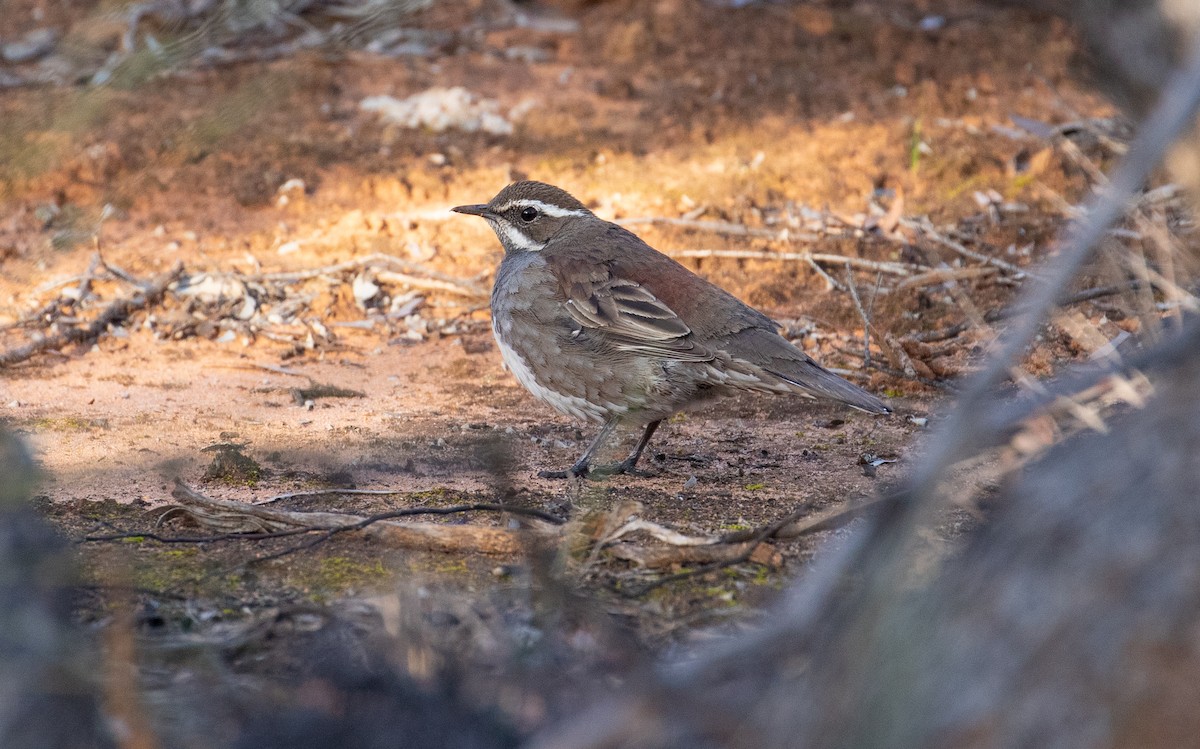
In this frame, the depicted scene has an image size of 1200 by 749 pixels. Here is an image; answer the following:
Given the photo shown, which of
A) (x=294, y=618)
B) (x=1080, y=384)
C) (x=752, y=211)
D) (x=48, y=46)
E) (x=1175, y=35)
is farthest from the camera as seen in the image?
(x=48, y=46)

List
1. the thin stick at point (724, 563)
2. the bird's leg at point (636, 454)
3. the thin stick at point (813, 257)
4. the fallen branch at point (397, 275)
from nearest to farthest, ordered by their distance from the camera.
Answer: the thin stick at point (724, 563) < the bird's leg at point (636, 454) < the thin stick at point (813, 257) < the fallen branch at point (397, 275)

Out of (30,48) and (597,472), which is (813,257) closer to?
(597,472)

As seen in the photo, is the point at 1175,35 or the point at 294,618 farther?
the point at 1175,35

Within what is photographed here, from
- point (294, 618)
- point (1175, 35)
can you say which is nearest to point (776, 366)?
point (1175, 35)

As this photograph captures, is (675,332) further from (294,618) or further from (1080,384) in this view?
(1080,384)

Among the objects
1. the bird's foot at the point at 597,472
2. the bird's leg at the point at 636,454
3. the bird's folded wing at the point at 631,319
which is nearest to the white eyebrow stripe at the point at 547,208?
the bird's folded wing at the point at 631,319

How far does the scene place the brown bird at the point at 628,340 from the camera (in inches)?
260

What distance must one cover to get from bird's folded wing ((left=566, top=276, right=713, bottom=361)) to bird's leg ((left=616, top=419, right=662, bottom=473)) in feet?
2.06

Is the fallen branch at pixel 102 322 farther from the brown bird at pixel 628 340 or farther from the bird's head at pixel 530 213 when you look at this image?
the brown bird at pixel 628 340

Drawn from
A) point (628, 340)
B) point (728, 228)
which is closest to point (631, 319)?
point (628, 340)

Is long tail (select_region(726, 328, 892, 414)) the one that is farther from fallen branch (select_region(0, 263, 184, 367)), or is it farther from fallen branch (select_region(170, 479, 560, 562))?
fallen branch (select_region(0, 263, 184, 367))

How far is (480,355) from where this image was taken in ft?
30.0

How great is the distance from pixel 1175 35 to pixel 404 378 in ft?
17.7

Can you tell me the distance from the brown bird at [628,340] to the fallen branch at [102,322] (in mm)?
3600
